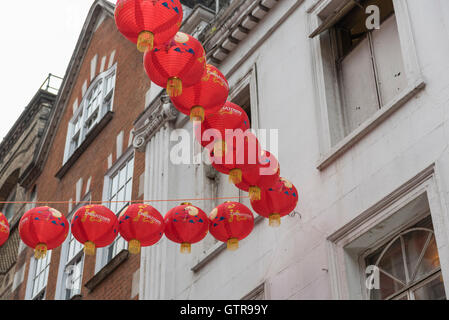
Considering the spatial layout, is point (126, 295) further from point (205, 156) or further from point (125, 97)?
point (125, 97)

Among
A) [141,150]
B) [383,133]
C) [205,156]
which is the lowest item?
[383,133]

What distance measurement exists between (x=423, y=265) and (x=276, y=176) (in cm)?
195

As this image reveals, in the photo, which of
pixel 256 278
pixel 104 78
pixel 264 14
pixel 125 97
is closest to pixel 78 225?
pixel 256 278

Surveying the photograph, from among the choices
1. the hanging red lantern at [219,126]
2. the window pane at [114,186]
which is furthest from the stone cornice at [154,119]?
the hanging red lantern at [219,126]

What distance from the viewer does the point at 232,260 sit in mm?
11562

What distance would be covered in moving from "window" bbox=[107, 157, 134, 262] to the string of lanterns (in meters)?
5.39

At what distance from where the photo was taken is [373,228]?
9.13 m

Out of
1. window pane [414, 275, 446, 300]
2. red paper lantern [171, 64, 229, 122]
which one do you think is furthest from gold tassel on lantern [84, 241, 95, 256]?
window pane [414, 275, 446, 300]

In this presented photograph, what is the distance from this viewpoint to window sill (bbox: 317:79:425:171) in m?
9.12

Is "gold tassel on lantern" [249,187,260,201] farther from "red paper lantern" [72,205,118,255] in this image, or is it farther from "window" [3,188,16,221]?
"window" [3,188,16,221]

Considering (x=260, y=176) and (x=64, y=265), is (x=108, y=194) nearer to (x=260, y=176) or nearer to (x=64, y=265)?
(x=64, y=265)

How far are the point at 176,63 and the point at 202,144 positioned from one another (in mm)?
1218

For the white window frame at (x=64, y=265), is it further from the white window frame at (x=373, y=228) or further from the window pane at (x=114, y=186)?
the white window frame at (x=373, y=228)

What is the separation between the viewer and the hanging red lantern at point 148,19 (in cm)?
816
